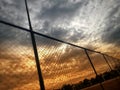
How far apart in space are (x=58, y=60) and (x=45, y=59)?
1.21 metres

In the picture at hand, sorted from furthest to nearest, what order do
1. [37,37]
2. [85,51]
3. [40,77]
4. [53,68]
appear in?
1. [85,51]
2. [53,68]
3. [37,37]
4. [40,77]

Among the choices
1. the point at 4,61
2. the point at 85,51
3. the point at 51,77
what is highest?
the point at 85,51

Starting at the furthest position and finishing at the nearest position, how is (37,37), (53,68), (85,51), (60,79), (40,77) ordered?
(85,51) < (60,79) < (53,68) < (37,37) < (40,77)

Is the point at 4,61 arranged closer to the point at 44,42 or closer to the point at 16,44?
the point at 16,44

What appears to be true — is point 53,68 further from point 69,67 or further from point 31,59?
point 69,67

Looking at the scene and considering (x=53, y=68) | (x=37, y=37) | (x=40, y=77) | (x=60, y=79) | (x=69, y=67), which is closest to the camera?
(x=40, y=77)

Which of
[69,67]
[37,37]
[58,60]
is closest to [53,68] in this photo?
[58,60]

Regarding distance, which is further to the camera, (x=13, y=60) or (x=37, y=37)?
(x=13, y=60)

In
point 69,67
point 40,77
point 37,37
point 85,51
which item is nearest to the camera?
point 40,77

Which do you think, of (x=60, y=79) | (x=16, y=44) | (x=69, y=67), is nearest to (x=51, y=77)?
(x=60, y=79)

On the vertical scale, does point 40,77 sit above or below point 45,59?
below

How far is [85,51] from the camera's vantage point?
8.41 m

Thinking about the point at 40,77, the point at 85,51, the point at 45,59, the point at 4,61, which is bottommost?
the point at 40,77

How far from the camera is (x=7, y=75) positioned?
5676 millimetres
